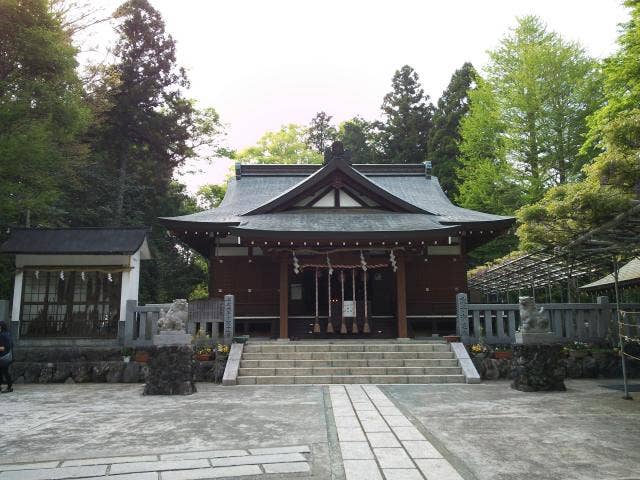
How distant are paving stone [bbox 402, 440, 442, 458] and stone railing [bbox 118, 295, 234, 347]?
7.87 m

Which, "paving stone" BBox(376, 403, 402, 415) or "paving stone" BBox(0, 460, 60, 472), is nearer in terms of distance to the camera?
"paving stone" BBox(0, 460, 60, 472)

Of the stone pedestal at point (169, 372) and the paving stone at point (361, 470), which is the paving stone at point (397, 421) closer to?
the paving stone at point (361, 470)

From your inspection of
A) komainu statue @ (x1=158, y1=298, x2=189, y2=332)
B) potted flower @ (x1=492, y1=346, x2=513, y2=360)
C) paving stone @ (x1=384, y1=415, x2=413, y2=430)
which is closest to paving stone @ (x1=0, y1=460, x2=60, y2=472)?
paving stone @ (x1=384, y1=415, x2=413, y2=430)

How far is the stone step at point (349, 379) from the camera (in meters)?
10.4

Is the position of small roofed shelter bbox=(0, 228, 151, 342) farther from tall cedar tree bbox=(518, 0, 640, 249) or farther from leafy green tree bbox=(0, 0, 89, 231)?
tall cedar tree bbox=(518, 0, 640, 249)

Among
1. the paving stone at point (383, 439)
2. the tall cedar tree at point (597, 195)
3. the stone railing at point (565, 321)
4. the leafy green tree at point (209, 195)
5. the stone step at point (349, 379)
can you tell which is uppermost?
the leafy green tree at point (209, 195)

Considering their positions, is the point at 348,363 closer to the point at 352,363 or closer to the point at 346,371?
the point at 352,363

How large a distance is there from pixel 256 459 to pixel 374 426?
6.76 feet

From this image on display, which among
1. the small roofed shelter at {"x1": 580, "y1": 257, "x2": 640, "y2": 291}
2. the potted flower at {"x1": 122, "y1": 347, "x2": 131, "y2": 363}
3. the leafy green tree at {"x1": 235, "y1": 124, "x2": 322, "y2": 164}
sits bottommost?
the potted flower at {"x1": 122, "y1": 347, "x2": 131, "y2": 363}

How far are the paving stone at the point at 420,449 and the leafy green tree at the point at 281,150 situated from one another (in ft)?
126

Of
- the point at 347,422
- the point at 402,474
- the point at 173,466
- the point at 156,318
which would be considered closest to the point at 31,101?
the point at 156,318

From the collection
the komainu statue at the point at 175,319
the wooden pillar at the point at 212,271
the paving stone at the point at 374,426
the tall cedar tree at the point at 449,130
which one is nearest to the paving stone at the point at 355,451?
the paving stone at the point at 374,426

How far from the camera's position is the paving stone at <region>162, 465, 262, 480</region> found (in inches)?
164

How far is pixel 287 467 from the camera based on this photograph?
4418 millimetres
